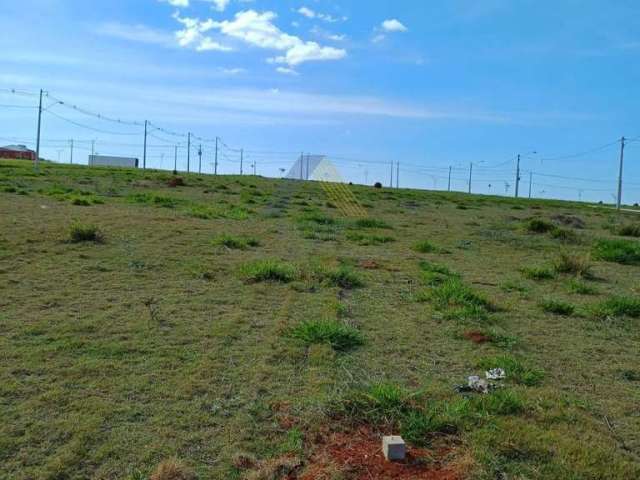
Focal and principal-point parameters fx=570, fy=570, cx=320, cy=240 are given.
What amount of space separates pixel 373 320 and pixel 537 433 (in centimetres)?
271

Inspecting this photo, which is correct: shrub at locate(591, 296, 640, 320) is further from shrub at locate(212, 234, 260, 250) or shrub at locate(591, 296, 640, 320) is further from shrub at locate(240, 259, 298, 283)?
shrub at locate(212, 234, 260, 250)

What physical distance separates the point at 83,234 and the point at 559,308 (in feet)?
24.7

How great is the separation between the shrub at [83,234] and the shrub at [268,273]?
3308mm

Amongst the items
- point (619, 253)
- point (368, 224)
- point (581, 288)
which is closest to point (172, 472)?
point (581, 288)

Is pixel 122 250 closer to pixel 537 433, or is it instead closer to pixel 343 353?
pixel 343 353

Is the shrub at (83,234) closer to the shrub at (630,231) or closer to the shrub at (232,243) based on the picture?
the shrub at (232,243)

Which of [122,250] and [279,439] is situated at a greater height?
[122,250]

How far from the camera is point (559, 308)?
22.6 feet

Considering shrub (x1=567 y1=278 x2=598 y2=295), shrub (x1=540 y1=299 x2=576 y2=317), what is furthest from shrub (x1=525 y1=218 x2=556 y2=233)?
shrub (x1=540 y1=299 x2=576 y2=317)

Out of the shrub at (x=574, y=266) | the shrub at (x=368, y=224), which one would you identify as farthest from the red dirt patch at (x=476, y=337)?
the shrub at (x=368, y=224)

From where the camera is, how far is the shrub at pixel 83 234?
9625mm

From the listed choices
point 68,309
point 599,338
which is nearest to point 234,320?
point 68,309

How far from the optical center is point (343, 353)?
16.2 ft

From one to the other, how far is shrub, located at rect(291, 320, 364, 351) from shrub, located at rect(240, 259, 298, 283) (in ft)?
7.93
